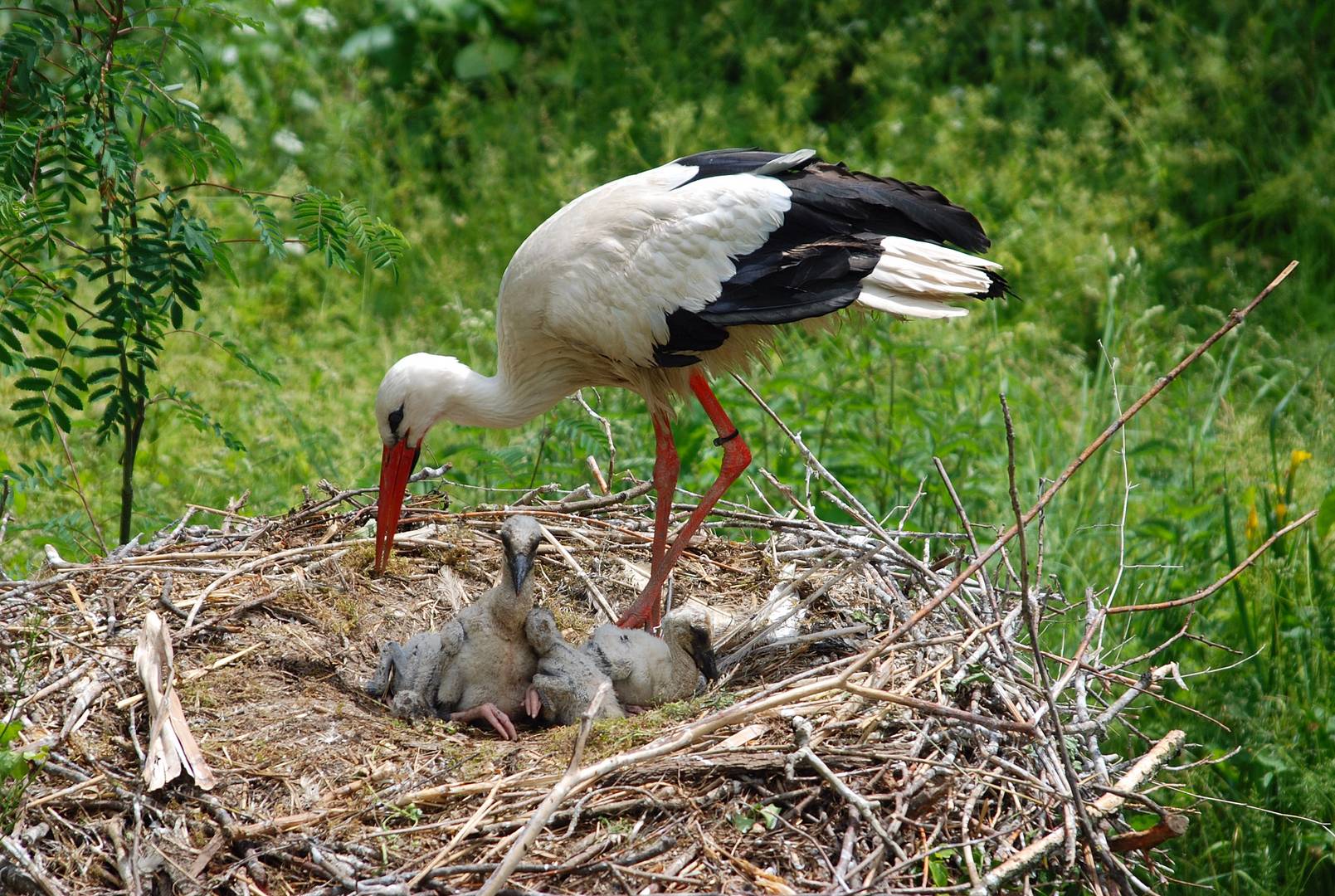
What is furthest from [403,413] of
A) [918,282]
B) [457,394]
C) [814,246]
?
[918,282]

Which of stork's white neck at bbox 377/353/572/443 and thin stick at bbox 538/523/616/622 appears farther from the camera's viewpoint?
thin stick at bbox 538/523/616/622

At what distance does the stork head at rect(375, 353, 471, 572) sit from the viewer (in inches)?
193

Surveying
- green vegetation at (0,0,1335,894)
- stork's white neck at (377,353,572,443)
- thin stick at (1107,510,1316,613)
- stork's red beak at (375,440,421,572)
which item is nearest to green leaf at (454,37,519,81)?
green vegetation at (0,0,1335,894)

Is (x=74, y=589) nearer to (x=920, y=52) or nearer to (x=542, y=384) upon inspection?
(x=542, y=384)

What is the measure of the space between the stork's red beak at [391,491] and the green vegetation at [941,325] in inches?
30.6

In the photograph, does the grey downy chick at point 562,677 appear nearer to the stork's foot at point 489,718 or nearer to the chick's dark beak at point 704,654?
the stork's foot at point 489,718

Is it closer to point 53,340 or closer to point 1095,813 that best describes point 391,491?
point 53,340

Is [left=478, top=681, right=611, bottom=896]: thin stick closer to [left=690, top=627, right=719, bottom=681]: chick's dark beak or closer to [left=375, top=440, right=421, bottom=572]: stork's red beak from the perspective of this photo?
[left=690, top=627, right=719, bottom=681]: chick's dark beak

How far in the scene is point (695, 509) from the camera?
17.3ft

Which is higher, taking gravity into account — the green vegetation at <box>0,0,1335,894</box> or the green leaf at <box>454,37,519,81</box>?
the green leaf at <box>454,37,519,81</box>

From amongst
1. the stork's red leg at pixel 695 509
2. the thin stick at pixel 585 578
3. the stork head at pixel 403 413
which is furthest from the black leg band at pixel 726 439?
the stork head at pixel 403 413

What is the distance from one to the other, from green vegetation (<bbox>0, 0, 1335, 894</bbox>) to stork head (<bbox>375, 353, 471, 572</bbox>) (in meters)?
0.76

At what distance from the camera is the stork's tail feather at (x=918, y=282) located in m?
4.48

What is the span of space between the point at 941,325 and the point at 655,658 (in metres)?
3.05
